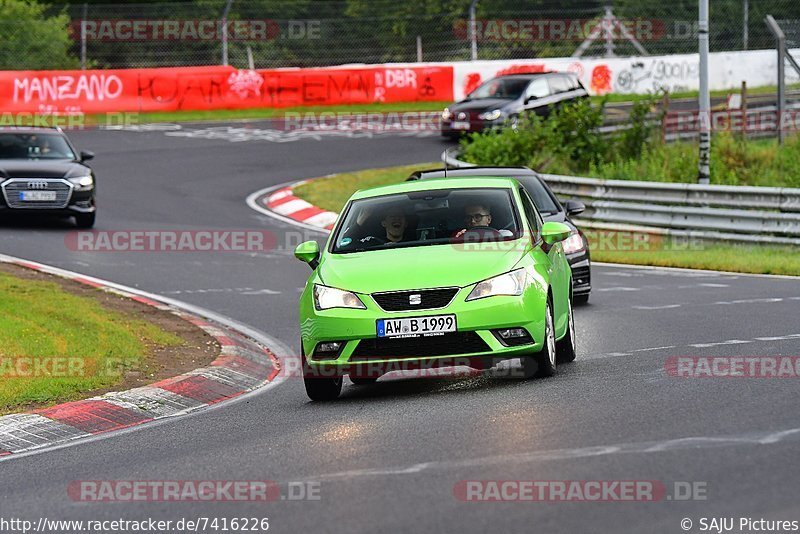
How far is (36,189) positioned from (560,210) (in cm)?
978

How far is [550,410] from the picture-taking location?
880cm

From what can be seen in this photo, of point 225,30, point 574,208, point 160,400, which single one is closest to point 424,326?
point 160,400

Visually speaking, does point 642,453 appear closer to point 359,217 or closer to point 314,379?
point 314,379

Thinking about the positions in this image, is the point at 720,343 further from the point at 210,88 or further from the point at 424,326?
the point at 210,88

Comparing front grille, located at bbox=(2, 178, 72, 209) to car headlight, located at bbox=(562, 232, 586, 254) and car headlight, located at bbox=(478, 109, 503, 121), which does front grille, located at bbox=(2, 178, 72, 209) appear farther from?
car headlight, located at bbox=(478, 109, 503, 121)

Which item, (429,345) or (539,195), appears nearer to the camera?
(429,345)

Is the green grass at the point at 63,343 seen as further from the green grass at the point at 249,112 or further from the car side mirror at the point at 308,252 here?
the green grass at the point at 249,112

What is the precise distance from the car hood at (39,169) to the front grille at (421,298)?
13.7 meters

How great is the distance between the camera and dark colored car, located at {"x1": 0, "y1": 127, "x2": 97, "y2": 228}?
22.4 meters

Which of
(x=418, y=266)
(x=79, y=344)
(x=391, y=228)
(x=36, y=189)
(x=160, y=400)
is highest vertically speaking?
(x=391, y=228)

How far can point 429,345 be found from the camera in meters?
9.79

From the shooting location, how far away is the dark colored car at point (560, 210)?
50.4 ft

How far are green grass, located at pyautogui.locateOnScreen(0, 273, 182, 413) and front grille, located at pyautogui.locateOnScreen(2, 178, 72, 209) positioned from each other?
654 centimetres

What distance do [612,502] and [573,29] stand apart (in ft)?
131
